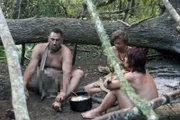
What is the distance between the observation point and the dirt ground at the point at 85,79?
511 cm

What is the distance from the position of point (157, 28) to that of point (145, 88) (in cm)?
278

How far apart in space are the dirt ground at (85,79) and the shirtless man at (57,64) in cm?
30

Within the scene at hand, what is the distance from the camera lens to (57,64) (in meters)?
5.73

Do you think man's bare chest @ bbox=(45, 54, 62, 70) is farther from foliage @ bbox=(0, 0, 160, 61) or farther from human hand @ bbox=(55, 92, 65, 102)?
foliage @ bbox=(0, 0, 160, 61)

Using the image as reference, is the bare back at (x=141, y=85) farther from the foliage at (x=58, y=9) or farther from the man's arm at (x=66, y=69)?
the foliage at (x=58, y=9)

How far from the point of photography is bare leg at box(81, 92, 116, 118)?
15.4 feet

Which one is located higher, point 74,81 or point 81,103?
point 74,81

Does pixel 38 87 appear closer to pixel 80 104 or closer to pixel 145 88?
pixel 80 104

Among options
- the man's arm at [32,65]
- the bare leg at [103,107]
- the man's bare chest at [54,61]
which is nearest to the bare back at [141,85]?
the bare leg at [103,107]

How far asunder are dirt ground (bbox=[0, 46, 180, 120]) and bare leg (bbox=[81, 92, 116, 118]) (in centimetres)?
13

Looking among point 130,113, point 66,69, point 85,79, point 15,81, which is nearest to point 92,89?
point 66,69

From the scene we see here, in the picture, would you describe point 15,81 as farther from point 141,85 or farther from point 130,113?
point 141,85

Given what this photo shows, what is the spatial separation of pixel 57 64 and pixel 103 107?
4.13 feet

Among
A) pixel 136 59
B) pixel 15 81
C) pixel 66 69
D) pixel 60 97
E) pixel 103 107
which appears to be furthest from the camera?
pixel 66 69
